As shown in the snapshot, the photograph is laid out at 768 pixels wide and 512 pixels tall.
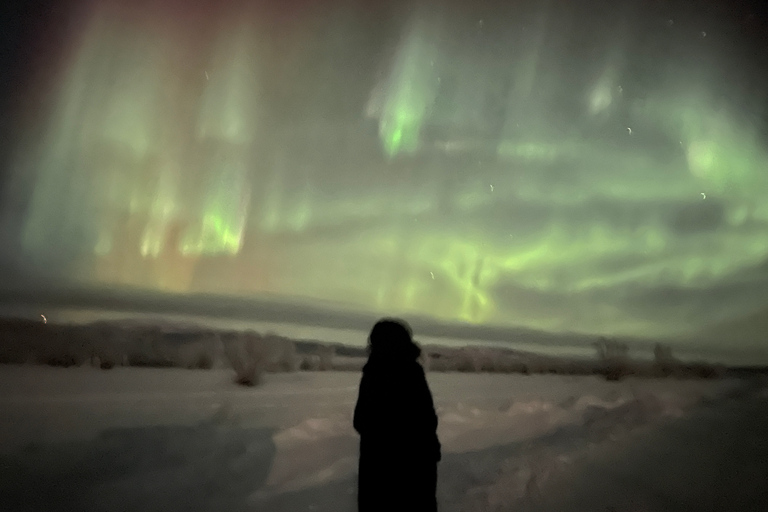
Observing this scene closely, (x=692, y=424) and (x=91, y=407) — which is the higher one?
(x=692, y=424)

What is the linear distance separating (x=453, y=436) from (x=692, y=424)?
3602mm

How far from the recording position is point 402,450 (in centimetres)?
301

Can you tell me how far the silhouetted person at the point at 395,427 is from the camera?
296 centimetres

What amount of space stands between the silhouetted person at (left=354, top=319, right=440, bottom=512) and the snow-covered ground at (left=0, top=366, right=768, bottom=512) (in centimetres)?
83

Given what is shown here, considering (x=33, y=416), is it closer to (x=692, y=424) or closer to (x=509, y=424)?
(x=509, y=424)

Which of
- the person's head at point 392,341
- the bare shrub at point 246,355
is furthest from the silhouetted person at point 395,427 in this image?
the bare shrub at point 246,355

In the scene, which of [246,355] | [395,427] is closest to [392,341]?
[395,427]

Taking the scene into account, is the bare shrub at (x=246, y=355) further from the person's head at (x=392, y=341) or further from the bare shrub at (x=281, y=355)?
the person's head at (x=392, y=341)

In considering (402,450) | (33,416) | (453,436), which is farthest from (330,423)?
(33,416)

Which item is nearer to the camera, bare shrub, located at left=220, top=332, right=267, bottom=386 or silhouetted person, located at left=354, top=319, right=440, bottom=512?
silhouetted person, located at left=354, top=319, right=440, bottom=512

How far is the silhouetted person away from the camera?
9.70 feet

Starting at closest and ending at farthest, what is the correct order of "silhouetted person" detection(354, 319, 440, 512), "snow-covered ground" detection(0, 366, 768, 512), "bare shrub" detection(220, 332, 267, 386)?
"silhouetted person" detection(354, 319, 440, 512) < "snow-covered ground" detection(0, 366, 768, 512) < "bare shrub" detection(220, 332, 267, 386)

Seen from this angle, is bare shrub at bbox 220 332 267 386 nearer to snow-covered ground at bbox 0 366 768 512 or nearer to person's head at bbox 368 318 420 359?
snow-covered ground at bbox 0 366 768 512

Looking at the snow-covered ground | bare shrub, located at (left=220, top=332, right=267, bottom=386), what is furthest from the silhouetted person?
bare shrub, located at (left=220, top=332, right=267, bottom=386)
